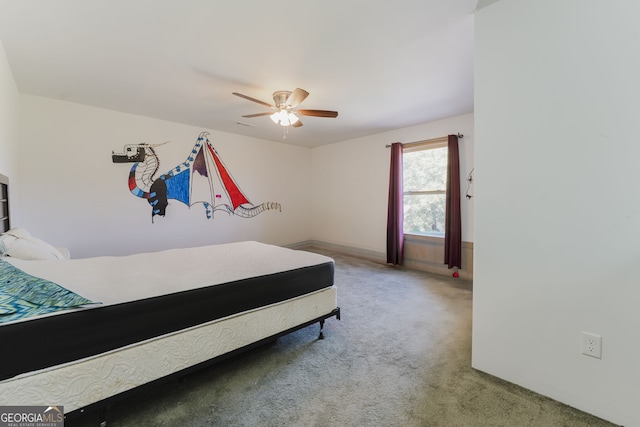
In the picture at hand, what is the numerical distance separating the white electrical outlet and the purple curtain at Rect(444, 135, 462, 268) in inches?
103

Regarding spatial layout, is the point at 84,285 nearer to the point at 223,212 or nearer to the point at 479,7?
the point at 479,7

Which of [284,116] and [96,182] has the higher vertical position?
[284,116]

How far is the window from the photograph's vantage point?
4398mm

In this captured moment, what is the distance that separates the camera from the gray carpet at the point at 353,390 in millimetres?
1447

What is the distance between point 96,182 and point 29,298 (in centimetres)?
316

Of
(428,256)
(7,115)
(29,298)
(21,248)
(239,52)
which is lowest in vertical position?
(428,256)

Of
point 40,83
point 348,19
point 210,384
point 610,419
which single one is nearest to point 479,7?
point 348,19

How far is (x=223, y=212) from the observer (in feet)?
16.5

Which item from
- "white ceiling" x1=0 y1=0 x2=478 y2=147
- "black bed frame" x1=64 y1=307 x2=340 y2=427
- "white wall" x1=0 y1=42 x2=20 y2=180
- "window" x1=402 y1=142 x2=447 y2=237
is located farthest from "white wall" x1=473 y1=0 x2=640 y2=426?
"white wall" x1=0 y1=42 x2=20 y2=180

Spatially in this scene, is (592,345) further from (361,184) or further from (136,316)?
(361,184)

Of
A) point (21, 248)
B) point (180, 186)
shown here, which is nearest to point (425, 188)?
point (180, 186)

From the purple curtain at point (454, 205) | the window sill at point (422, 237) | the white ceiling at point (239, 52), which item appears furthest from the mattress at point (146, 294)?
the window sill at point (422, 237)

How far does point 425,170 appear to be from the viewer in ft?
15.1

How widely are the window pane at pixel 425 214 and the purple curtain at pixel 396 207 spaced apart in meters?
0.22
